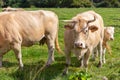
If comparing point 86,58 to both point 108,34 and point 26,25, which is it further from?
point 108,34

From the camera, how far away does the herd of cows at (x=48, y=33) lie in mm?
10039

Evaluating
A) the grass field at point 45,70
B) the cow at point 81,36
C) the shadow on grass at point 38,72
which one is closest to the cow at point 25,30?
the shadow on grass at point 38,72

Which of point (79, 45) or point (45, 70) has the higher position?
point (79, 45)

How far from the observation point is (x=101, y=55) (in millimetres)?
12086

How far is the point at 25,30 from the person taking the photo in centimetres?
1101

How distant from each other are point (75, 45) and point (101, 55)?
2.57 meters

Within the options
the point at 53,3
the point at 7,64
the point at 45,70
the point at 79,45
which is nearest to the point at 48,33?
the point at 45,70

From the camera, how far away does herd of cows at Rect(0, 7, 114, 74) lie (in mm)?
10039

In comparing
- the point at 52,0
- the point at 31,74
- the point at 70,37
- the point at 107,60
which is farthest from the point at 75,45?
the point at 52,0

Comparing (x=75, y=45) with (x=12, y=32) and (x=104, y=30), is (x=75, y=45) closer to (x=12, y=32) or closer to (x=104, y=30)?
(x=12, y=32)

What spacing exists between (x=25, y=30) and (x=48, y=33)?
3.16ft

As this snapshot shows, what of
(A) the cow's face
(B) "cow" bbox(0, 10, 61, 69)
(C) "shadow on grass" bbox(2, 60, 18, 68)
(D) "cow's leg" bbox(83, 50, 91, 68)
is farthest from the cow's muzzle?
(A) the cow's face

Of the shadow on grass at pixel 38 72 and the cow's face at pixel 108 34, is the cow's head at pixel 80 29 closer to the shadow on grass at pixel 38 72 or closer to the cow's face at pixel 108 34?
the shadow on grass at pixel 38 72

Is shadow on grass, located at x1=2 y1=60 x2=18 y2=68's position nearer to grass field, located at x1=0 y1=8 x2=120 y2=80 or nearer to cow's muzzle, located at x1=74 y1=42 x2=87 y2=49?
grass field, located at x1=0 y1=8 x2=120 y2=80
